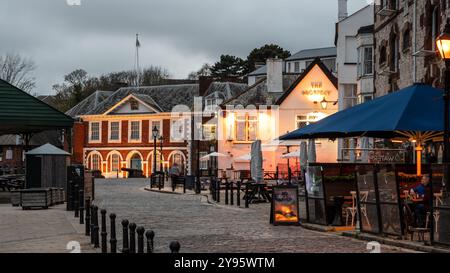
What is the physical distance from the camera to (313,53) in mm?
115625

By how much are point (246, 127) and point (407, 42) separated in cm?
2747

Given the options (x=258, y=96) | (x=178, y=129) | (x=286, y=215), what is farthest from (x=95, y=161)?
(x=286, y=215)

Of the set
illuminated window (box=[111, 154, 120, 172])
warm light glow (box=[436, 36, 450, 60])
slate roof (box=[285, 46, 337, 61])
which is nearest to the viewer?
warm light glow (box=[436, 36, 450, 60])

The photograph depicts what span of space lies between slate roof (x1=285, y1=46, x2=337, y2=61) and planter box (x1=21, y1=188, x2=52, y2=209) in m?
88.2

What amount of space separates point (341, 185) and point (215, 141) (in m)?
45.3

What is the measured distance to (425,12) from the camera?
28.5 metres

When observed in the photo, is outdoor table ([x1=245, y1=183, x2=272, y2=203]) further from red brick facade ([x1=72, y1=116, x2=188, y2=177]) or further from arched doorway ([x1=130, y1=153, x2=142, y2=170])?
arched doorway ([x1=130, y1=153, x2=142, y2=170])

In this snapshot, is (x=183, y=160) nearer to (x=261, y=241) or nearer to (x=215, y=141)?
(x=215, y=141)

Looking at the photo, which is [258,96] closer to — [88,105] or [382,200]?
[88,105]

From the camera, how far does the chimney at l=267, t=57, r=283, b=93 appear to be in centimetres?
5984

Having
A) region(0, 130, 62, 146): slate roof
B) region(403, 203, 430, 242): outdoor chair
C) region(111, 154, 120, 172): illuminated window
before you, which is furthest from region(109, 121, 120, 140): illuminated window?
region(403, 203, 430, 242): outdoor chair

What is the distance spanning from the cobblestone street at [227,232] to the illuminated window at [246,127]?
1211 inches

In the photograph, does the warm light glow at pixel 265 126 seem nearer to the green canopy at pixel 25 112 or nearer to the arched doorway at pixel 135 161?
the arched doorway at pixel 135 161
